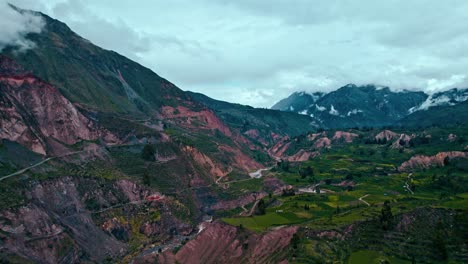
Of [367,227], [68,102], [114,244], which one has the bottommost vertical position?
[114,244]

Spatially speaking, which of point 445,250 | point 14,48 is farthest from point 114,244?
point 14,48

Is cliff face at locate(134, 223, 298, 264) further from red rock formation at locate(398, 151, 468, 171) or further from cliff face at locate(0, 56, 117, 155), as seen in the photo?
red rock formation at locate(398, 151, 468, 171)

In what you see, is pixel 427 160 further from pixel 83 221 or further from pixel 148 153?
pixel 83 221

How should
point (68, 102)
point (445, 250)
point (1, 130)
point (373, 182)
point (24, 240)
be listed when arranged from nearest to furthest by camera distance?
point (445, 250), point (24, 240), point (1, 130), point (373, 182), point (68, 102)

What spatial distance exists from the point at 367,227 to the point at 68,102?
11578 cm

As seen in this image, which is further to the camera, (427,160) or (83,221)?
(427,160)

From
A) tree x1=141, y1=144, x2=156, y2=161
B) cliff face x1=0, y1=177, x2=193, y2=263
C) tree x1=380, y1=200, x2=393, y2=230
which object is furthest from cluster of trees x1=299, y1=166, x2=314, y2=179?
tree x1=380, y1=200, x2=393, y2=230

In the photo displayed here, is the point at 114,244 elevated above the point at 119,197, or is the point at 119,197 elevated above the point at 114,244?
the point at 119,197

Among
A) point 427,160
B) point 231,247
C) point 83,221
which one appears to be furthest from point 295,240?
point 427,160

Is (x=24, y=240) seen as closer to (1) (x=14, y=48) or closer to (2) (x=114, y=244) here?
(2) (x=114, y=244)

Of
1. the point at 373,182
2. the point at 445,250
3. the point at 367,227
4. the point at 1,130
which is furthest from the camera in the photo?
the point at 373,182

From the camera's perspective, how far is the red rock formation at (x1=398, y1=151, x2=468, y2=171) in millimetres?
170125

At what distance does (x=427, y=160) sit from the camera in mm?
175375

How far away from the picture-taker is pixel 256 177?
19450cm
